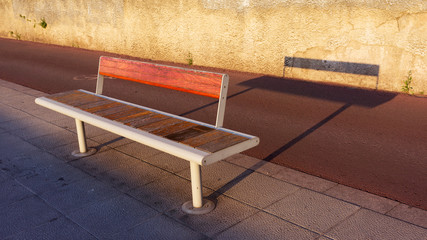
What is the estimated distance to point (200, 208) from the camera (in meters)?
3.16

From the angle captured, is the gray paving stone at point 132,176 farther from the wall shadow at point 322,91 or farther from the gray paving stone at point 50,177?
the wall shadow at point 322,91

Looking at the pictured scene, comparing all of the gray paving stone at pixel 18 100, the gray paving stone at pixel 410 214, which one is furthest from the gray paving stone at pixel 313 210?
the gray paving stone at pixel 18 100

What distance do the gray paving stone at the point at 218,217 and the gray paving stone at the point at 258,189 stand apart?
122 mm

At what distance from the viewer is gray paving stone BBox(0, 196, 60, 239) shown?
2.95 metres

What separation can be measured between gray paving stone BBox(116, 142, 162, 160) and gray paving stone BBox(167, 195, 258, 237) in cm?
133

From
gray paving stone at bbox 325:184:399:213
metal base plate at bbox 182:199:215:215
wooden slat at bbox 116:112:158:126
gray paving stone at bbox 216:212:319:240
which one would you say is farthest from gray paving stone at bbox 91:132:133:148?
gray paving stone at bbox 325:184:399:213

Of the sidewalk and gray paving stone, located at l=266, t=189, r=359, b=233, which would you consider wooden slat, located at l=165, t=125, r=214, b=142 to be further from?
gray paving stone, located at l=266, t=189, r=359, b=233

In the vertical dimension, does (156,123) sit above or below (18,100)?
above

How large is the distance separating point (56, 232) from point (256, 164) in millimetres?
2077

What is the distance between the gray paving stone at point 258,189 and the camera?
3295 millimetres

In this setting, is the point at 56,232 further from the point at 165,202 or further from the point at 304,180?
the point at 304,180

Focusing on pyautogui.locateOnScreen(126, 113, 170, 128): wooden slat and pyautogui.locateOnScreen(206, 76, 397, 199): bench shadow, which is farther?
pyautogui.locateOnScreen(206, 76, 397, 199): bench shadow

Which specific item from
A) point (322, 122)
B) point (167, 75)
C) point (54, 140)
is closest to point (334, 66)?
point (322, 122)

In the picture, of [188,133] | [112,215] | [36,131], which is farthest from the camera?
[36,131]
